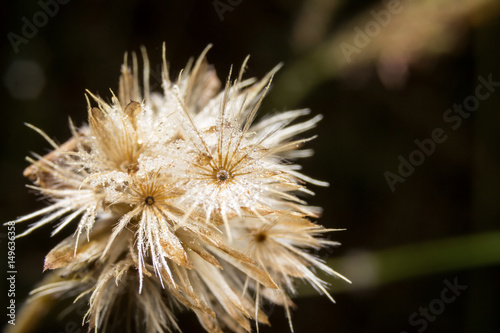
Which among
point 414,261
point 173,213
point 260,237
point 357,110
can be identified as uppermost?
point 357,110

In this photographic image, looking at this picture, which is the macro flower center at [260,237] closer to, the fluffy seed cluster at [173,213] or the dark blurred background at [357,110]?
the fluffy seed cluster at [173,213]

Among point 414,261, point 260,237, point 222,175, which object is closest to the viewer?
point 222,175

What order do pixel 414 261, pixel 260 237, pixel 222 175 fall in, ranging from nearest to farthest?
1. pixel 222 175
2. pixel 260 237
3. pixel 414 261

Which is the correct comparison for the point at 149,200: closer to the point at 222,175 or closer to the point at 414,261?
the point at 222,175

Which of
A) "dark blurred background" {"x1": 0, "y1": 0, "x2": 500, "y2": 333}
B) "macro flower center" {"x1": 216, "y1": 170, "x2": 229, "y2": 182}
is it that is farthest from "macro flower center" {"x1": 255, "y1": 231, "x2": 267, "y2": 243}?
"dark blurred background" {"x1": 0, "y1": 0, "x2": 500, "y2": 333}

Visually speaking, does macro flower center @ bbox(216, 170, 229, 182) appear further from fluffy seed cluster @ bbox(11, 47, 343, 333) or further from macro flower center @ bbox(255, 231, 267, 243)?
macro flower center @ bbox(255, 231, 267, 243)

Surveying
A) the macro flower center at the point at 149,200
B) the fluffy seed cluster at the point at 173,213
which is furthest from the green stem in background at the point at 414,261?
the macro flower center at the point at 149,200

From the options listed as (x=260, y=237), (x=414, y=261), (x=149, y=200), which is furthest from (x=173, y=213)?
(x=414, y=261)
